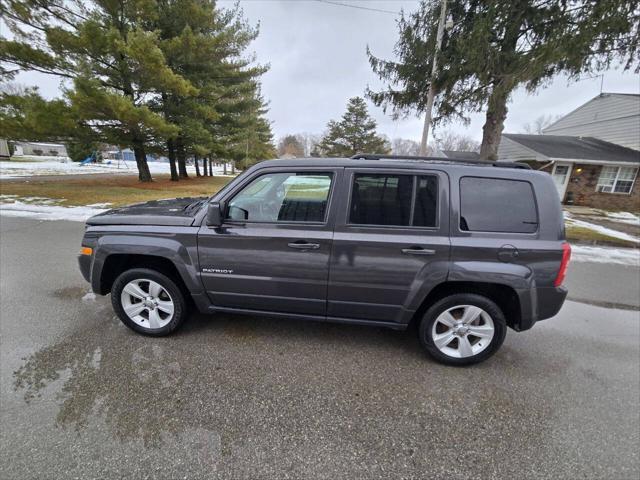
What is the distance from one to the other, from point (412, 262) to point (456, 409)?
45.8 inches

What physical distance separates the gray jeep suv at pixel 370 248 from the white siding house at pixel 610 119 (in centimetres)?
2216

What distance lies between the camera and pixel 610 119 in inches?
708

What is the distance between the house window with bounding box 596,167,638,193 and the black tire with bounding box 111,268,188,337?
20.8m

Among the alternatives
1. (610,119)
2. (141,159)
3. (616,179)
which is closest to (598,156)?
(616,179)

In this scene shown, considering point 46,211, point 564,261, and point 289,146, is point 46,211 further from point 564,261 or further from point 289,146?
point 289,146

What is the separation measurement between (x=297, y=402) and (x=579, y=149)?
21.4 metres

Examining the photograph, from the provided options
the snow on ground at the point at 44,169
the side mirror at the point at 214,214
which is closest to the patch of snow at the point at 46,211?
the side mirror at the point at 214,214

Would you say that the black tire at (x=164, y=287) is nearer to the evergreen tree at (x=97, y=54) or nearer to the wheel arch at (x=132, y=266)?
the wheel arch at (x=132, y=266)

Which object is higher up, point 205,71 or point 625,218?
point 205,71

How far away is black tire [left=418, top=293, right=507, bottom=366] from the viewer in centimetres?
249

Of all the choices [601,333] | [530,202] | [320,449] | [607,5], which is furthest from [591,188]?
[320,449]

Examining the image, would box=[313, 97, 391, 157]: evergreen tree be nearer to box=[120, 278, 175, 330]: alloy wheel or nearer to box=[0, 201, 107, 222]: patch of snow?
box=[0, 201, 107, 222]: patch of snow

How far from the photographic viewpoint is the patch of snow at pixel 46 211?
7.83m

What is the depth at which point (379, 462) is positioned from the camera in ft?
5.75
